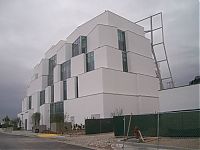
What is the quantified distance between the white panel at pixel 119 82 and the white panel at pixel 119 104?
1.22 metres

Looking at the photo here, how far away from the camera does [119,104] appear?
205 feet

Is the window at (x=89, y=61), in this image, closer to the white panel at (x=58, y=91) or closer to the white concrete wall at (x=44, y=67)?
the white panel at (x=58, y=91)

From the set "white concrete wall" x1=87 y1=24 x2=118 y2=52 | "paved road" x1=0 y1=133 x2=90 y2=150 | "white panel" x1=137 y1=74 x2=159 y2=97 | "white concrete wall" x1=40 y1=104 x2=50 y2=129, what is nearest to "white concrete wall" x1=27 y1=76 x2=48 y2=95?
"white concrete wall" x1=40 y1=104 x2=50 y2=129

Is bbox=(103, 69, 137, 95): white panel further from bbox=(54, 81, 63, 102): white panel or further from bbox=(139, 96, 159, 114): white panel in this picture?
bbox=(54, 81, 63, 102): white panel

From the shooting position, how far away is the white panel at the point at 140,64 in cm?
7081

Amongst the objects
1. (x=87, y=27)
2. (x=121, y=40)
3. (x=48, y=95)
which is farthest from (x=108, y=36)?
(x=48, y=95)

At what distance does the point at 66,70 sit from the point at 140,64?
63.5 ft

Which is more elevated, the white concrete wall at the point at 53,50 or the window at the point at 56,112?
the white concrete wall at the point at 53,50

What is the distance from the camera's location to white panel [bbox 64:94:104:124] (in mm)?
60150

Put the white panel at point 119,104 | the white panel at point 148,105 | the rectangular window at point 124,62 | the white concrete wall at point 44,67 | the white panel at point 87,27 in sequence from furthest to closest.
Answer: the white concrete wall at point 44,67 → the white panel at point 87,27 → the rectangular window at point 124,62 → the white panel at point 148,105 → the white panel at point 119,104

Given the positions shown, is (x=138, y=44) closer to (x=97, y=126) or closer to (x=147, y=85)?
(x=147, y=85)

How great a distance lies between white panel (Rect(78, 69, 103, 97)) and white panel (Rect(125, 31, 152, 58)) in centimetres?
1310

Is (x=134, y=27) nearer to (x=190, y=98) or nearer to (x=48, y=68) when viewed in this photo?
Answer: (x=48, y=68)

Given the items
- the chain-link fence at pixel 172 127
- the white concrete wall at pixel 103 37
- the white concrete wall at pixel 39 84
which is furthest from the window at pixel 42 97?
the chain-link fence at pixel 172 127
